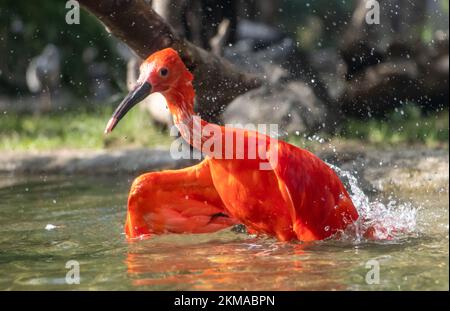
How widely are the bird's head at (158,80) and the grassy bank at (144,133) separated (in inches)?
105

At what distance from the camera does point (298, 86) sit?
323 inches

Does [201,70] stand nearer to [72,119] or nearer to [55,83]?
[72,119]

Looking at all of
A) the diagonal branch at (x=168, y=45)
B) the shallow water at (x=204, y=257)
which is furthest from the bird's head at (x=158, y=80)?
the shallow water at (x=204, y=257)

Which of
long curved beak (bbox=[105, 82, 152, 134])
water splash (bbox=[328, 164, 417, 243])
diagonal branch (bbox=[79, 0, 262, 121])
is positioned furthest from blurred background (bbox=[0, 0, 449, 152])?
long curved beak (bbox=[105, 82, 152, 134])

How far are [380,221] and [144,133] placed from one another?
3.93 m

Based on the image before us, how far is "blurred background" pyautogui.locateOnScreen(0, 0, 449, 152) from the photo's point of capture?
25.5 ft

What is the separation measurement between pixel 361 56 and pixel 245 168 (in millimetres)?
4292

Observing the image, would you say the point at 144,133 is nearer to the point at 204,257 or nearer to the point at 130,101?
the point at 130,101

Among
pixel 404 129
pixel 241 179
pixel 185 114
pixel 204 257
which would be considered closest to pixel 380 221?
pixel 241 179

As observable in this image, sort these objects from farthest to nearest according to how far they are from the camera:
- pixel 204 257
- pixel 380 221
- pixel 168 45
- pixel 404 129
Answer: pixel 404 129
pixel 168 45
pixel 380 221
pixel 204 257

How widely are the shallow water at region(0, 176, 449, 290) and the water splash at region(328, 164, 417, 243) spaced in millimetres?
61

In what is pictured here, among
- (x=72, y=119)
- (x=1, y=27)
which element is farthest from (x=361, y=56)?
(x=1, y=27)

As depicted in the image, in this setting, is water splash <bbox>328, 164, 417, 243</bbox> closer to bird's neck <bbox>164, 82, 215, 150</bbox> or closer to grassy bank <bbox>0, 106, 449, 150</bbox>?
bird's neck <bbox>164, 82, 215, 150</bbox>

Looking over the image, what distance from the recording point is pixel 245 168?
4.56 m
